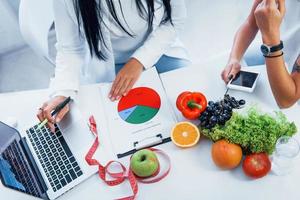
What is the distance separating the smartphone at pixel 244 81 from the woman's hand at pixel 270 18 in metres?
0.11

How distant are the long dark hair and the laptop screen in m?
0.41

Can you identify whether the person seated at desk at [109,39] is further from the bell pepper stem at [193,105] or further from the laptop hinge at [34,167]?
the bell pepper stem at [193,105]

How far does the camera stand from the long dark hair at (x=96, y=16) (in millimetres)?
1012

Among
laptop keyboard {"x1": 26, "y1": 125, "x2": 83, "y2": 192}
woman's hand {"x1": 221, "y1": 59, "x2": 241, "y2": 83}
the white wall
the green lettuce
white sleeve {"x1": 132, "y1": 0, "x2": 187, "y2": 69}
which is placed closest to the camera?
the green lettuce

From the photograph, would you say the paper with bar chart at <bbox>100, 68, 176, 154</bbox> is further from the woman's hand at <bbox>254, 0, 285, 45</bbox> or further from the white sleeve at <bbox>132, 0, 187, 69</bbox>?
the woman's hand at <bbox>254, 0, 285, 45</bbox>

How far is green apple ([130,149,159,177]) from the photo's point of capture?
86 centimetres

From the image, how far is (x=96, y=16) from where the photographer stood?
41.2 inches

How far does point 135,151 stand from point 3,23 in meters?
1.61

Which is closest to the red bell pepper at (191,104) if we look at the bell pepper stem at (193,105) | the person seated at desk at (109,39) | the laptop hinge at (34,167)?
the bell pepper stem at (193,105)

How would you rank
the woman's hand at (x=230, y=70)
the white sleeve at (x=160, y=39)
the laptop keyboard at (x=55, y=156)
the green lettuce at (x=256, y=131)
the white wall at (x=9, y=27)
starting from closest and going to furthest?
the green lettuce at (x=256, y=131), the laptop keyboard at (x=55, y=156), the woman's hand at (x=230, y=70), the white sleeve at (x=160, y=39), the white wall at (x=9, y=27)

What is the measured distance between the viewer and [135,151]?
95 cm

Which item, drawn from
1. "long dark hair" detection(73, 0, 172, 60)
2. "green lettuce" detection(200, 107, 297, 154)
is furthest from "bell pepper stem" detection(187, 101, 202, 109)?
"long dark hair" detection(73, 0, 172, 60)

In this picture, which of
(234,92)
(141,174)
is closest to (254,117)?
(234,92)

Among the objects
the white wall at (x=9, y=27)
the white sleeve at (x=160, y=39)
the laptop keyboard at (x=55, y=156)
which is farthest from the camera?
the white wall at (x=9, y=27)
